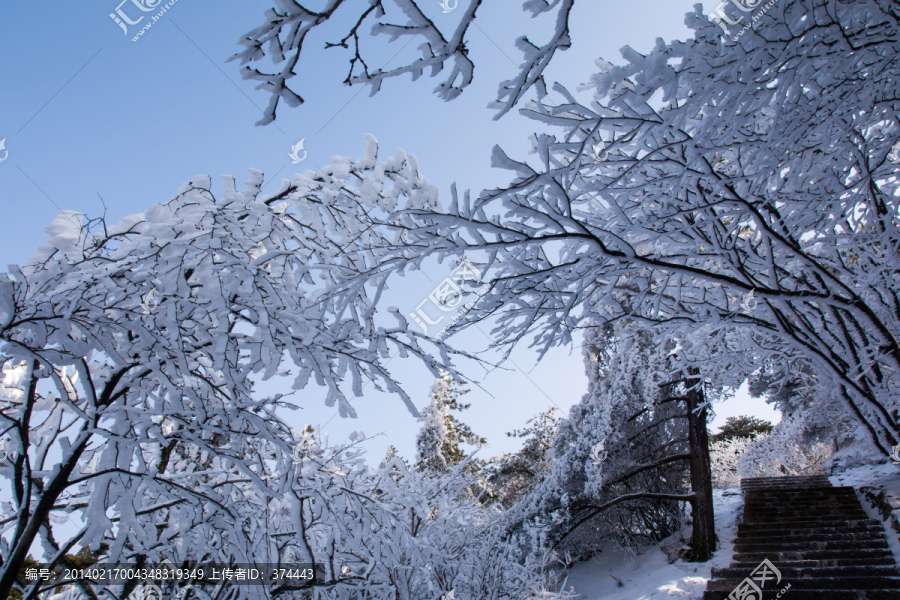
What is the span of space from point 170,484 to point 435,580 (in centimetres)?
352

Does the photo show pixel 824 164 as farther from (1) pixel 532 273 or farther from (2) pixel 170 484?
(2) pixel 170 484

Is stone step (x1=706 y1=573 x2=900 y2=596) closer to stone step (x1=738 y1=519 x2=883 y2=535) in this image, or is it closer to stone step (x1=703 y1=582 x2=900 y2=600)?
stone step (x1=703 y1=582 x2=900 y2=600)

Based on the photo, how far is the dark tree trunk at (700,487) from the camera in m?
8.30

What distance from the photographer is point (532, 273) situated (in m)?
2.24

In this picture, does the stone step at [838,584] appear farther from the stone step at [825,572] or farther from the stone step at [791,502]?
the stone step at [791,502]

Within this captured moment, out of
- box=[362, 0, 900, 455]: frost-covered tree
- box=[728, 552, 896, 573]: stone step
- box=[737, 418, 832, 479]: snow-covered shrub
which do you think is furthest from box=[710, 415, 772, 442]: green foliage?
box=[362, 0, 900, 455]: frost-covered tree

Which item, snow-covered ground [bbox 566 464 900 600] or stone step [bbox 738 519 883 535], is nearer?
stone step [bbox 738 519 883 535]

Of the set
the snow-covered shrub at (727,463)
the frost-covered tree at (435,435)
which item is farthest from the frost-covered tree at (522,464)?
the snow-covered shrub at (727,463)

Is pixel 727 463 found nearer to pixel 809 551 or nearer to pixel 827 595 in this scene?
pixel 809 551

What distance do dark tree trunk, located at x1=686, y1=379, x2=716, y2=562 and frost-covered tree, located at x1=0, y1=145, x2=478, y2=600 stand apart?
7.50 metres

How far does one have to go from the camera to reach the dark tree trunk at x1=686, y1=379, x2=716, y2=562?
327 inches

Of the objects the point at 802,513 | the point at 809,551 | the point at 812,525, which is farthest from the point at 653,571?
the point at 809,551

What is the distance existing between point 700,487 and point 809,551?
2745 millimetres

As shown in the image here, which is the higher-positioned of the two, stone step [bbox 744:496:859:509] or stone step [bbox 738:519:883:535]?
stone step [bbox 744:496:859:509]
